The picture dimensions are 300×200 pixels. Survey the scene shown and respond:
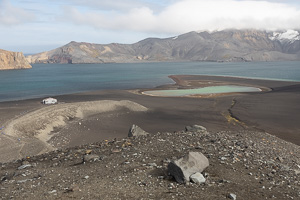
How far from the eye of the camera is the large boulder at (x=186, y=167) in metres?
Answer: 11.8

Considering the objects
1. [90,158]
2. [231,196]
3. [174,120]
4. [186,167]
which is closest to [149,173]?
[186,167]

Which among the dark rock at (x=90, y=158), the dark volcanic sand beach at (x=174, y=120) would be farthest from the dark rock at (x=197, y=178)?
the dark volcanic sand beach at (x=174, y=120)

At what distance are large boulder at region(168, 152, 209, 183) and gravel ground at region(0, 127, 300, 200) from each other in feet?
1.07

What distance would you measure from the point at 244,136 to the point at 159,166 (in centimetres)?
1035

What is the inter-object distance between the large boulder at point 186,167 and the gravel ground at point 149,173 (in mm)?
325

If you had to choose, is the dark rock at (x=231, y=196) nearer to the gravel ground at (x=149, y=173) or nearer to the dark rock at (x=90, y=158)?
the gravel ground at (x=149, y=173)

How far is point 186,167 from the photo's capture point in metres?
12.0

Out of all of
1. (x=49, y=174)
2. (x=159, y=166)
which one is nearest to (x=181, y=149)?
(x=159, y=166)

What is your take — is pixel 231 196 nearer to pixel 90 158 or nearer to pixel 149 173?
pixel 149 173

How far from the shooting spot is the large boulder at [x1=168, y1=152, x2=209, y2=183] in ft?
38.7

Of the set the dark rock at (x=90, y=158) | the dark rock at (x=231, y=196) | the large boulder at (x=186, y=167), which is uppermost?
the large boulder at (x=186, y=167)

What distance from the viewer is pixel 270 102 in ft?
176

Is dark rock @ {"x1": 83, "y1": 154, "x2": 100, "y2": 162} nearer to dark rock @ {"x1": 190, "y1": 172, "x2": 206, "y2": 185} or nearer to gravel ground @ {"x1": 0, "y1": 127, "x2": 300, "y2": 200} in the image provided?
gravel ground @ {"x1": 0, "y1": 127, "x2": 300, "y2": 200}

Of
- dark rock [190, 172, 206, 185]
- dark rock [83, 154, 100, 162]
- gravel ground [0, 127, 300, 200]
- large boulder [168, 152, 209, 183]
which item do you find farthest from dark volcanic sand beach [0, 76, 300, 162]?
dark rock [190, 172, 206, 185]
